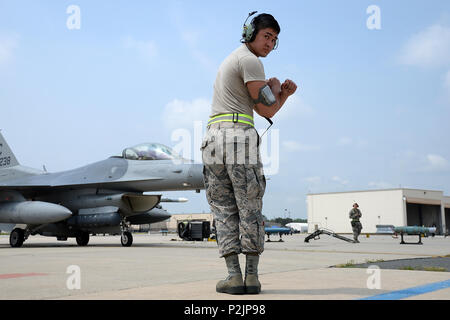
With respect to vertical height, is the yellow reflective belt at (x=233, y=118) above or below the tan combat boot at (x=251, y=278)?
above

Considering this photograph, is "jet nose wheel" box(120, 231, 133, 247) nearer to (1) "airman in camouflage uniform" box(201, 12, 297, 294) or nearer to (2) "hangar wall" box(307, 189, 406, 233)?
(1) "airman in camouflage uniform" box(201, 12, 297, 294)

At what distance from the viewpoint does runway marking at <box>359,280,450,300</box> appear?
2609 millimetres

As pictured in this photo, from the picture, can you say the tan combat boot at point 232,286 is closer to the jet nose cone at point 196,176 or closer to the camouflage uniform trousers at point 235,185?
the camouflage uniform trousers at point 235,185

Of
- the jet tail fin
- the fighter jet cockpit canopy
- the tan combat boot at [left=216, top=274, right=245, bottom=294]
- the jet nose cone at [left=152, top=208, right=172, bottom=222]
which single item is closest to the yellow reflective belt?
the tan combat boot at [left=216, top=274, right=245, bottom=294]

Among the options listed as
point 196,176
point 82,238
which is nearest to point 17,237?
point 82,238

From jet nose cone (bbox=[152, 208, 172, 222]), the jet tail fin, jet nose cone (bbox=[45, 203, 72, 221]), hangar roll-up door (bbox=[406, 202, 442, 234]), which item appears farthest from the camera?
hangar roll-up door (bbox=[406, 202, 442, 234])

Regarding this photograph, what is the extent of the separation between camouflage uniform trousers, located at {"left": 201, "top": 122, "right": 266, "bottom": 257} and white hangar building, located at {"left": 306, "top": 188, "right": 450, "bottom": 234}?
52.8 meters

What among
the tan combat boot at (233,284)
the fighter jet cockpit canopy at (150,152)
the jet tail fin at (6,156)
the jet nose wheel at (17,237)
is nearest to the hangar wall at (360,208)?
the fighter jet cockpit canopy at (150,152)

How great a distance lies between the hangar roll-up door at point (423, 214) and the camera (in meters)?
66.2

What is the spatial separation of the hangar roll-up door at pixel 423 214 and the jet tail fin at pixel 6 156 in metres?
62.3

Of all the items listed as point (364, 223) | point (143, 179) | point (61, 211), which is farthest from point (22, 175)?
point (364, 223)

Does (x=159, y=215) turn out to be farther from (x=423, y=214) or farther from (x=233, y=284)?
(x=423, y=214)
